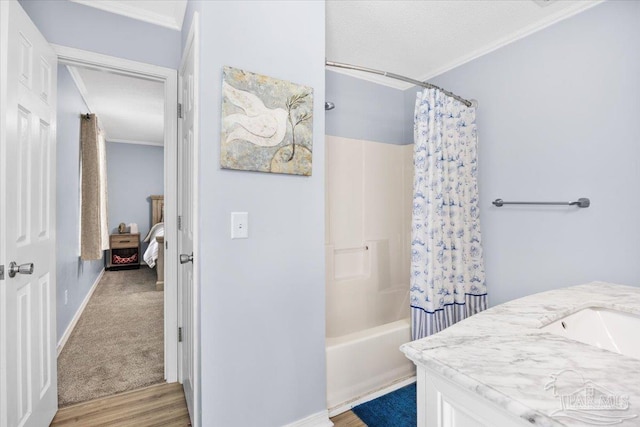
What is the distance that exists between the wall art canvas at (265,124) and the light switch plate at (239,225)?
22cm

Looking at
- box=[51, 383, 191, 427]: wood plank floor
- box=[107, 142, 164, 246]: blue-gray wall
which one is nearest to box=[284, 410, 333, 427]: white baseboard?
box=[51, 383, 191, 427]: wood plank floor

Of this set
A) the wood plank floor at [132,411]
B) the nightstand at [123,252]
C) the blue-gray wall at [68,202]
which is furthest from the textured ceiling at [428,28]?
the nightstand at [123,252]

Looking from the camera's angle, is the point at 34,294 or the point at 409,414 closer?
the point at 34,294

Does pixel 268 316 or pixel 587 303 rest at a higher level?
pixel 587 303

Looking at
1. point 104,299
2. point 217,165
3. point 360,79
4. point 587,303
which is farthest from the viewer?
point 104,299

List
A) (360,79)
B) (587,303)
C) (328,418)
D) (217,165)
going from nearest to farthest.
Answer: (587,303), (217,165), (328,418), (360,79)

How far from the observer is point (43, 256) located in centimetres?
162

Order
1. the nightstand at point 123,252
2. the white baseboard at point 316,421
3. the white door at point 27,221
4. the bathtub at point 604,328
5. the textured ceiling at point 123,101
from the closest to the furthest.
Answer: the bathtub at point 604,328 → the white door at point 27,221 → the white baseboard at point 316,421 → the textured ceiling at point 123,101 → the nightstand at point 123,252

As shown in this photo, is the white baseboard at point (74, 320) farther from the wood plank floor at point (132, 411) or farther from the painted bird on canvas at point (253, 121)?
the painted bird on canvas at point (253, 121)

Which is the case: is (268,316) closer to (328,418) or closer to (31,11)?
(328,418)

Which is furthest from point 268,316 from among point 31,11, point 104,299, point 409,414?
point 104,299

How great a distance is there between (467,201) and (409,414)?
4.70 feet

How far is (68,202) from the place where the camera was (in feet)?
9.64

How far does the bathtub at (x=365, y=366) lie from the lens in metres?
1.85
